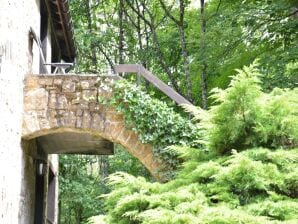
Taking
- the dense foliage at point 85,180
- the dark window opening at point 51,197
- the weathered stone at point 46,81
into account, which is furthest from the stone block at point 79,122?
the dense foliage at point 85,180

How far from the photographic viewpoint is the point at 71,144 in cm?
855

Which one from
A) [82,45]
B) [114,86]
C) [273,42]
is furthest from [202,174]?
[82,45]

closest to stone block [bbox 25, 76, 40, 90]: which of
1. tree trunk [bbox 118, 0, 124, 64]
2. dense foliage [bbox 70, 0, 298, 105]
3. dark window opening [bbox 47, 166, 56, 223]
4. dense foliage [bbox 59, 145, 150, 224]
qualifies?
dark window opening [bbox 47, 166, 56, 223]

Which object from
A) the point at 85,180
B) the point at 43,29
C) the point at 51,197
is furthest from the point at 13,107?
the point at 85,180

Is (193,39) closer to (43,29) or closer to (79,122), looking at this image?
(43,29)

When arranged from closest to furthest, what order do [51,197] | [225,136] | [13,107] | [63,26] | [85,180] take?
[225,136] < [13,107] < [63,26] < [51,197] < [85,180]

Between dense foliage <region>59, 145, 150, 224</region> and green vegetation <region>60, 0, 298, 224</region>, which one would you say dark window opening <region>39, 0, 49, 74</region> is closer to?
green vegetation <region>60, 0, 298, 224</region>

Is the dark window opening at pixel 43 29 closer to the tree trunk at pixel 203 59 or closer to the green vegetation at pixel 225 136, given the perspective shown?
the green vegetation at pixel 225 136

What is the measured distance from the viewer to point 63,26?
939cm

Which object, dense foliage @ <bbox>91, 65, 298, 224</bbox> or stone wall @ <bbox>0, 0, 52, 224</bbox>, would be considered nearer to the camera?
dense foliage @ <bbox>91, 65, 298, 224</bbox>

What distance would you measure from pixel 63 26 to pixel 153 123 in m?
4.18

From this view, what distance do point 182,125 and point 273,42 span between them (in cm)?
374

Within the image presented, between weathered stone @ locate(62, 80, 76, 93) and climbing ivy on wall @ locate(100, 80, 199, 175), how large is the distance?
458 millimetres

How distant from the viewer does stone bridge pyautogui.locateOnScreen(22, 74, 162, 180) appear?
6.23 meters
